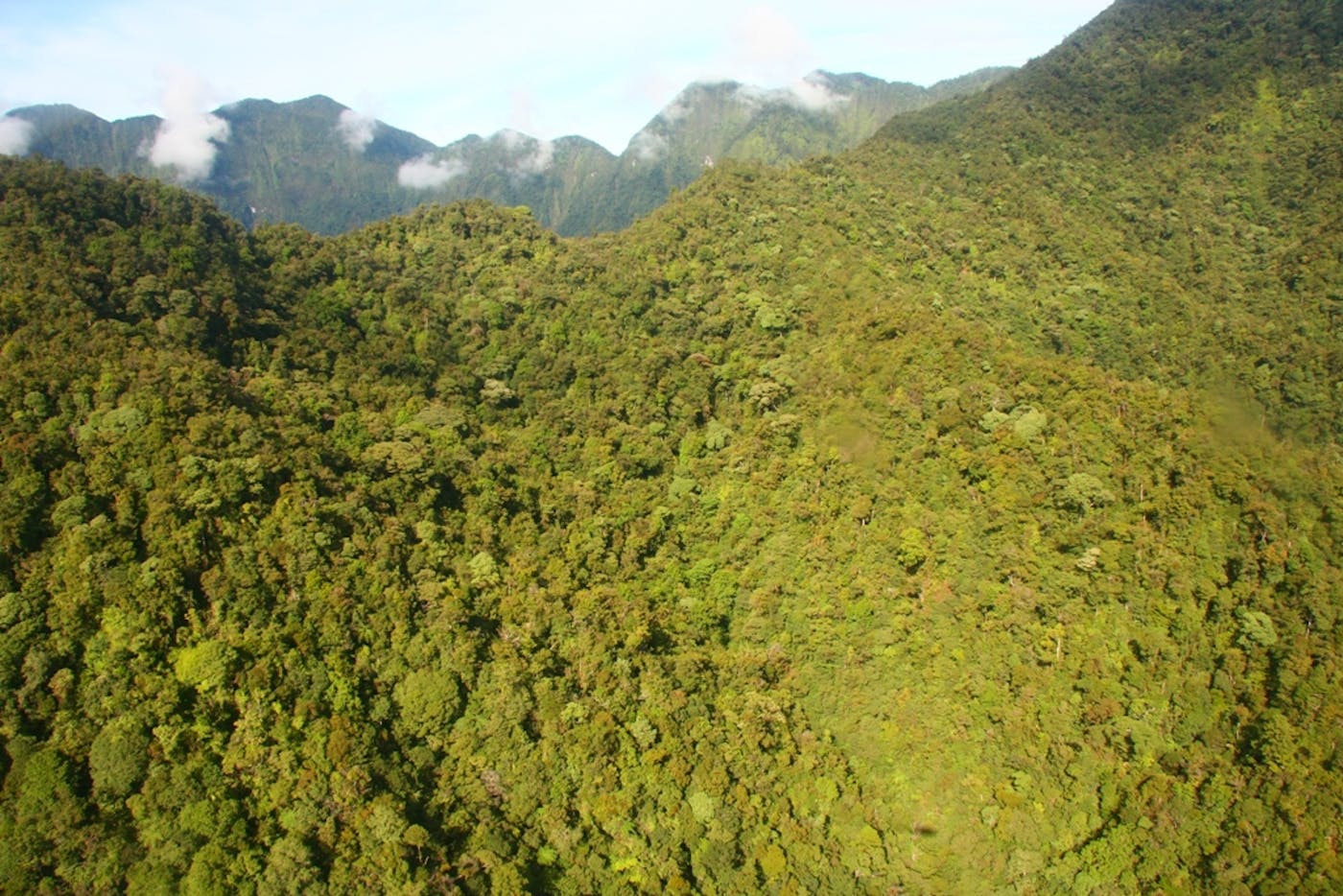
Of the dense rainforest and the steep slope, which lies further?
the steep slope

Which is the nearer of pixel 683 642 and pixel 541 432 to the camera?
pixel 683 642

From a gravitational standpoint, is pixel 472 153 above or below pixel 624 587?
above

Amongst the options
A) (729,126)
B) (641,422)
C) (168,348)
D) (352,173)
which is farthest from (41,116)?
(641,422)

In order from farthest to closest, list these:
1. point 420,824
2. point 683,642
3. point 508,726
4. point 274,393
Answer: point 274,393
point 683,642
point 508,726
point 420,824

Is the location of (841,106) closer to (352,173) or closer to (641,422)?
(352,173)

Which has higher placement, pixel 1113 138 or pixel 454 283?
pixel 1113 138

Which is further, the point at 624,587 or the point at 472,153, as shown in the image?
the point at 472,153

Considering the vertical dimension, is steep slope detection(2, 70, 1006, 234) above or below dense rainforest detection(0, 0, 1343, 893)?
above

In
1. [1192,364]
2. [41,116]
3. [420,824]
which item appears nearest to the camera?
[420,824]
